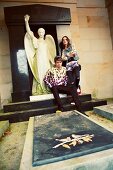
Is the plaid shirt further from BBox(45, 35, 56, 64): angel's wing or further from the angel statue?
BBox(45, 35, 56, 64): angel's wing

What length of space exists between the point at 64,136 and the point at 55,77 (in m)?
2.04

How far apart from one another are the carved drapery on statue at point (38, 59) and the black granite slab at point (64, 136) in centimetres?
159

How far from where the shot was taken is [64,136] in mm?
1785

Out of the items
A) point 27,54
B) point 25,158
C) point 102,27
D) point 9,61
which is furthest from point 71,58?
point 25,158

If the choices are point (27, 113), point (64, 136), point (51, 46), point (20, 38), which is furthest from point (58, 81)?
point (64, 136)

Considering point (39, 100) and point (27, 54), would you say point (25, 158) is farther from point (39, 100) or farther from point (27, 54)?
point (27, 54)

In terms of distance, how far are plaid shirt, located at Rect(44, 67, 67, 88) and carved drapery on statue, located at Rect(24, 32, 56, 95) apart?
0.73 ft

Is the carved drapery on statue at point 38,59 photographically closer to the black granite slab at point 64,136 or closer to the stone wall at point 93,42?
the stone wall at point 93,42

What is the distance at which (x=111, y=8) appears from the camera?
203 inches

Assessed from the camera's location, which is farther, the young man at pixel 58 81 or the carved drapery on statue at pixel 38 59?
the carved drapery on statue at pixel 38 59

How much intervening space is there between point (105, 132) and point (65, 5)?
3960 millimetres

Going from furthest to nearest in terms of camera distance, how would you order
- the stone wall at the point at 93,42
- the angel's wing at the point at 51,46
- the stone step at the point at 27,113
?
the stone wall at the point at 93,42 → the angel's wing at the point at 51,46 → the stone step at the point at 27,113

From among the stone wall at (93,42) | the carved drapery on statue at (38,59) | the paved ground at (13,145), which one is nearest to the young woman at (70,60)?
the carved drapery on statue at (38,59)

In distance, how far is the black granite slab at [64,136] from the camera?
1356mm
